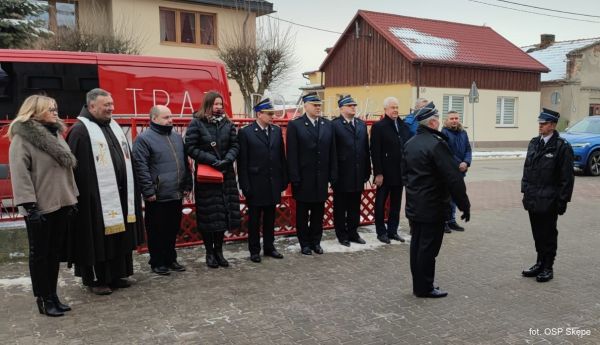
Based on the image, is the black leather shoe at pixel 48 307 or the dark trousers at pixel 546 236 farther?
the dark trousers at pixel 546 236

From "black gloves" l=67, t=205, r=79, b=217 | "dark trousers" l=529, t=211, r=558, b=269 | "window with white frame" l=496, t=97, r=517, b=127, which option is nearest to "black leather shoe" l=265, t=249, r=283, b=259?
"black gloves" l=67, t=205, r=79, b=217

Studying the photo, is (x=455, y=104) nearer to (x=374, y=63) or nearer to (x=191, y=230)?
(x=374, y=63)

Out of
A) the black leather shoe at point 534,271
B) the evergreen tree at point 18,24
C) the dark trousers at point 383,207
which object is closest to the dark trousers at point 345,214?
the dark trousers at point 383,207

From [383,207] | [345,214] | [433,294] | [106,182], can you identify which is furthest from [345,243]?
[106,182]

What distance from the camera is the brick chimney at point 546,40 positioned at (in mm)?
40156

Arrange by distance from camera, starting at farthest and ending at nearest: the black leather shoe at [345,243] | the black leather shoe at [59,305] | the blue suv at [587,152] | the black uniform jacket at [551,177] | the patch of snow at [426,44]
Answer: the patch of snow at [426,44] < the blue suv at [587,152] < the black leather shoe at [345,243] < the black uniform jacket at [551,177] < the black leather shoe at [59,305]

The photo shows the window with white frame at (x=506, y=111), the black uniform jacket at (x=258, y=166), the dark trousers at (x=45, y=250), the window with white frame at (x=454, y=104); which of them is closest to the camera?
the dark trousers at (x=45, y=250)

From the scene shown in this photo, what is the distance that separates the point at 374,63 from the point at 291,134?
21957 mm

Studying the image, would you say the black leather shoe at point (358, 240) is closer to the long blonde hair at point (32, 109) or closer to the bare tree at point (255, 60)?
the long blonde hair at point (32, 109)

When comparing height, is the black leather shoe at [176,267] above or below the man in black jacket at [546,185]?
below

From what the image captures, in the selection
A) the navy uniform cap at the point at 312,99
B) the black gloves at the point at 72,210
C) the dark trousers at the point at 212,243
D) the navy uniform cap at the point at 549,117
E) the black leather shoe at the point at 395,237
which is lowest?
the black leather shoe at the point at 395,237

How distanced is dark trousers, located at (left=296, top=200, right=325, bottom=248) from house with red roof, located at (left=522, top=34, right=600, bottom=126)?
101ft

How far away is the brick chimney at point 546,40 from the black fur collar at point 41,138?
42265mm

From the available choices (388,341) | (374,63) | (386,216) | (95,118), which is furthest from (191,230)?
(374,63)
